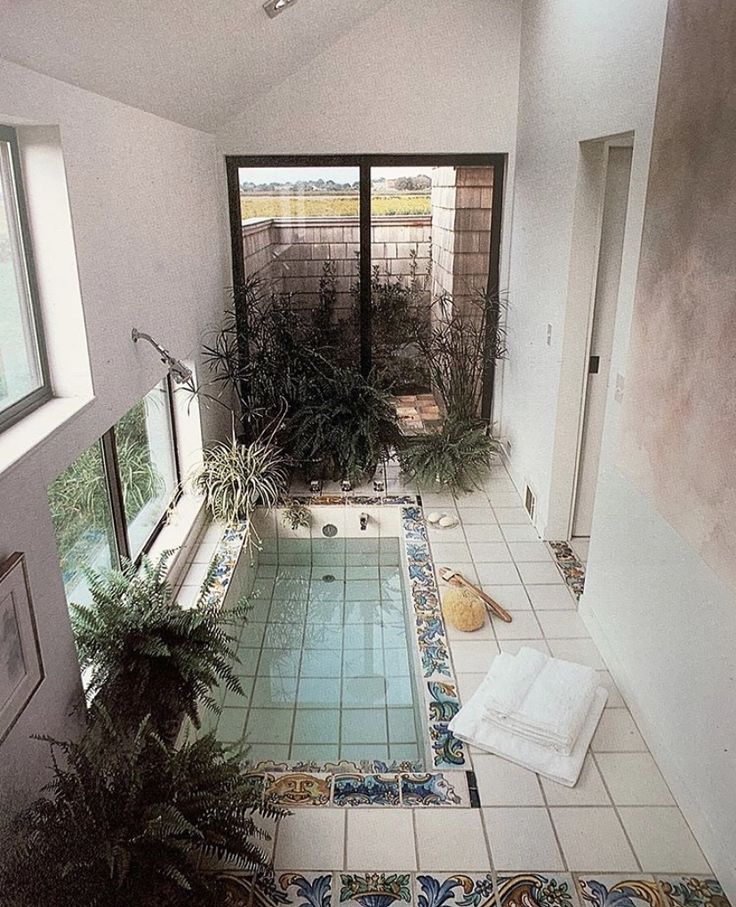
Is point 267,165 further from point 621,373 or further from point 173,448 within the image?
point 621,373

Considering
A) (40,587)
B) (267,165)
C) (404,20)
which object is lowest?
(40,587)

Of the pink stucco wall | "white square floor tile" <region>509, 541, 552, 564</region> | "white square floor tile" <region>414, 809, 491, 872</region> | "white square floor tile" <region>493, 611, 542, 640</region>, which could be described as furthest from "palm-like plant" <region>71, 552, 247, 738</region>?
"white square floor tile" <region>509, 541, 552, 564</region>

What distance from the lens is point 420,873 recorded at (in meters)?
2.34

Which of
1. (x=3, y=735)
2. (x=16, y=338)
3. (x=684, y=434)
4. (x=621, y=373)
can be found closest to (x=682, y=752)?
(x=684, y=434)

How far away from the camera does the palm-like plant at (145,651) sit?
2.69 metres

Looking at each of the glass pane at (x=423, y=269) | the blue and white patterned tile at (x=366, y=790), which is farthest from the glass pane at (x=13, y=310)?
the glass pane at (x=423, y=269)

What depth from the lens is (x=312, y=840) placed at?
2.47 m

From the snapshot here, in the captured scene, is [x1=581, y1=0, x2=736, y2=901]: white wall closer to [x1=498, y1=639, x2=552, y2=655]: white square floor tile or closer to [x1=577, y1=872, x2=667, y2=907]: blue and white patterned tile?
[x1=577, y1=872, x2=667, y2=907]: blue and white patterned tile

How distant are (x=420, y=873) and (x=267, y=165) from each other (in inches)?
184

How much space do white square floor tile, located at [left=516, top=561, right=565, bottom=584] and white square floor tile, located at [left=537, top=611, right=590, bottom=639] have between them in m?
0.32

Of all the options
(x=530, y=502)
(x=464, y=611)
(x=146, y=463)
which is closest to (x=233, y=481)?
(x=146, y=463)

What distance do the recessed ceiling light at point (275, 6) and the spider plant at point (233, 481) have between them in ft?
7.94

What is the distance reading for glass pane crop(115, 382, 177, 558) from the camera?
367 cm

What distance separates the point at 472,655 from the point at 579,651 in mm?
504
